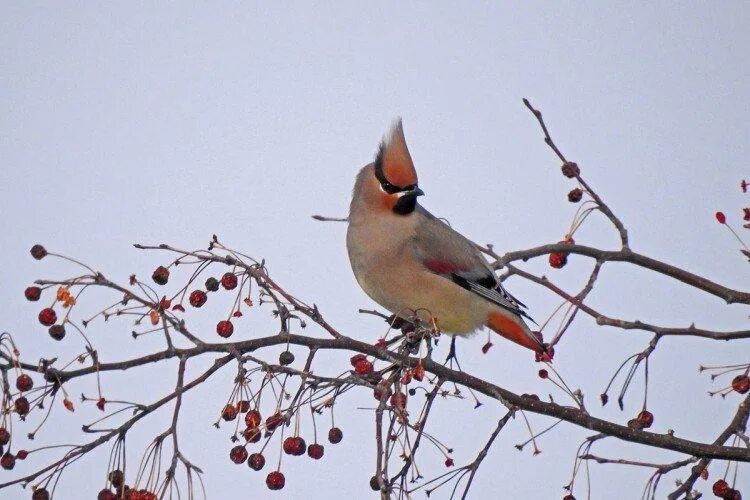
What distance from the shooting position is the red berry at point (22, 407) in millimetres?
2654

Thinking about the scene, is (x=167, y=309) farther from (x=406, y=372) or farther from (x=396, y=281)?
(x=396, y=281)

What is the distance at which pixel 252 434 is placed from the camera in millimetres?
2822

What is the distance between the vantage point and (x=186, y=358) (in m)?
2.61

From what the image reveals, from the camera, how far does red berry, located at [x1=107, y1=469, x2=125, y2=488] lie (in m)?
2.65

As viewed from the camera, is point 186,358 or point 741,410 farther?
point 741,410

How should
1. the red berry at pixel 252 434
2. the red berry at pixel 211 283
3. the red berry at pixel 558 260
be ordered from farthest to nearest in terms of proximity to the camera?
the red berry at pixel 558 260 < the red berry at pixel 211 283 < the red berry at pixel 252 434

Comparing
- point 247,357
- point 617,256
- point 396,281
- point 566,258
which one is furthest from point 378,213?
point 247,357

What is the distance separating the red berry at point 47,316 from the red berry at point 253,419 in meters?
0.62

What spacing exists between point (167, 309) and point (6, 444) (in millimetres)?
544

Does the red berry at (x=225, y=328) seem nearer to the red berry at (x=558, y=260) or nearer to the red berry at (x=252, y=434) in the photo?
the red berry at (x=252, y=434)

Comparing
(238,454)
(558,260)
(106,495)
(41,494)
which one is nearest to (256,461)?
(238,454)

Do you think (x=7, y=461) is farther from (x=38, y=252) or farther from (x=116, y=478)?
(x=38, y=252)

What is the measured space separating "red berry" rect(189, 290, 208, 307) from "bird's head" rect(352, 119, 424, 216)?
6.13 ft

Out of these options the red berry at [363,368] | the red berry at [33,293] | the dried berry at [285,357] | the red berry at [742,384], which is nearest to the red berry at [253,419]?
the dried berry at [285,357]
